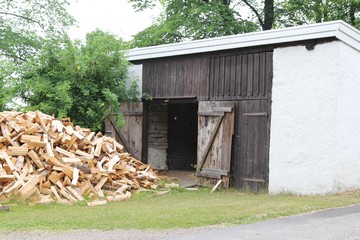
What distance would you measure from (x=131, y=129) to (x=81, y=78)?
2545 mm

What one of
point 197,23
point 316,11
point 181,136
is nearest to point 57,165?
point 181,136

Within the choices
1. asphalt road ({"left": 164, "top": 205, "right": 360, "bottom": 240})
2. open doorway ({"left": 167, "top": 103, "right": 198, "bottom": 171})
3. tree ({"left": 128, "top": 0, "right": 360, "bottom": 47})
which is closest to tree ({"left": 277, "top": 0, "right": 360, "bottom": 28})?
tree ({"left": 128, "top": 0, "right": 360, "bottom": 47})

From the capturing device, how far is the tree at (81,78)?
633 inches

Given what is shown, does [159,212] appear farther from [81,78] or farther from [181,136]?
[181,136]

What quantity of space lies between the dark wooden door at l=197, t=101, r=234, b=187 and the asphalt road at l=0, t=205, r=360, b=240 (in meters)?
6.13

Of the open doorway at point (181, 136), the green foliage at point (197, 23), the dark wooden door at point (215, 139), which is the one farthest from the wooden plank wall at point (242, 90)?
the green foliage at point (197, 23)

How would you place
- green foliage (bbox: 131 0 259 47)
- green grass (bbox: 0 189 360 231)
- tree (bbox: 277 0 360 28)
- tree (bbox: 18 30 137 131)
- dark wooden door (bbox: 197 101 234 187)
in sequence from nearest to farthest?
green grass (bbox: 0 189 360 231) < dark wooden door (bbox: 197 101 234 187) < tree (bbox: 18 30 137 131) < green foliage (bbox: 131 0 259 47) < tree (bbox: 277 0 360 28)

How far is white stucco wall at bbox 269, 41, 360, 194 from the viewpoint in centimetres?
1235

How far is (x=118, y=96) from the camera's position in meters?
17.0

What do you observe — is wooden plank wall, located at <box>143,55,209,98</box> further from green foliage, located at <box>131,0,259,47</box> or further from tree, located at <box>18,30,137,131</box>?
green foliage, located at <box>131,0,259,47</box>

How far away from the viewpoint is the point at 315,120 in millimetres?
12625

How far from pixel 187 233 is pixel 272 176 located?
21.1 feet

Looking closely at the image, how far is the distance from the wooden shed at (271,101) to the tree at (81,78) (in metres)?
0.97

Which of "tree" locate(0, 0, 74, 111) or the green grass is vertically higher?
"tree" locate(0, 0, 74, 111)
